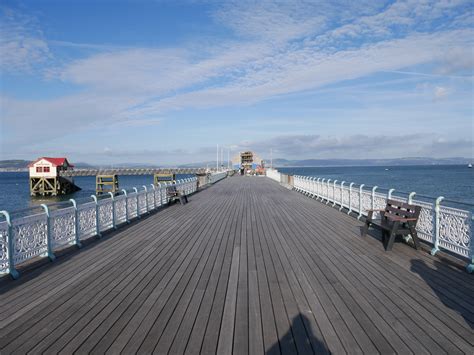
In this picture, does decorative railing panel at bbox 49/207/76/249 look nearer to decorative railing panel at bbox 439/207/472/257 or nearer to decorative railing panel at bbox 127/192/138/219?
decorative railing panel at bbox 127/192/138/219

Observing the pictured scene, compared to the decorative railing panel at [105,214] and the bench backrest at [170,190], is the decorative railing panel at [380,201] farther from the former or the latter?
the bench backrest at [170,190]

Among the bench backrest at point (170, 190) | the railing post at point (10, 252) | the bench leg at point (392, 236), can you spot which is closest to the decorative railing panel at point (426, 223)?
the bench leg at point (392, 236)

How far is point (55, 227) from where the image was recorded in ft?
22.7

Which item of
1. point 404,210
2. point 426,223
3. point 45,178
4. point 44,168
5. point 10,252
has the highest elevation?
point 404,210

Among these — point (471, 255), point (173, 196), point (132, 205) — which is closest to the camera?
point (471, 255)

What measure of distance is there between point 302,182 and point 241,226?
44.4ft

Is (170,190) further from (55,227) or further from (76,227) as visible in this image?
(55,227)

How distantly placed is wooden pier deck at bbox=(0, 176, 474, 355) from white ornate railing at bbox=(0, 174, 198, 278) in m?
0.33

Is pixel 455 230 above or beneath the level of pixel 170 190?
above

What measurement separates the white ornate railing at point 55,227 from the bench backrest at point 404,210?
655 centimetres

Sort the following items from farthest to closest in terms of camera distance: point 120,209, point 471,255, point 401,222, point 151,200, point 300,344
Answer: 1. point 151,200
2. point 120,209
3. point 401,222
4. point 471,255
5. point 300,344

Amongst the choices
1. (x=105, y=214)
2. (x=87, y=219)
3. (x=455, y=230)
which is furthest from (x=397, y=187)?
(x=87, y=219)

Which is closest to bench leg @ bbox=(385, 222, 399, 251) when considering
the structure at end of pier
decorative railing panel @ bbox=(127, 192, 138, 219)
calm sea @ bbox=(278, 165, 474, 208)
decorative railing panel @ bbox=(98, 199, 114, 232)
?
calm sea @ bbox=(278, 165, 474, 208)

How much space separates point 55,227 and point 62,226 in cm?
26
